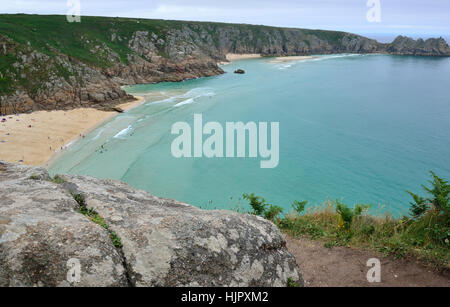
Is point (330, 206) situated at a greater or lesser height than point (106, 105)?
lesser

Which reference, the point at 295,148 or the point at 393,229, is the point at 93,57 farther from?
the point at 393,229

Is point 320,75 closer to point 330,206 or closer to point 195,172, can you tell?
point 195,172

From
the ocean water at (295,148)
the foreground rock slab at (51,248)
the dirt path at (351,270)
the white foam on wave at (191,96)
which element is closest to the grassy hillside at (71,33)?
the ocean water at (295,148)

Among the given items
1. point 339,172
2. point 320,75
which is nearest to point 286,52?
point 320,75

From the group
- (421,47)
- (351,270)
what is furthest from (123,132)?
(421,47)

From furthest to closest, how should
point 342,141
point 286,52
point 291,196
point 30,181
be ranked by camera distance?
point 286,52, point 342,141, point 291,196, point 30,181

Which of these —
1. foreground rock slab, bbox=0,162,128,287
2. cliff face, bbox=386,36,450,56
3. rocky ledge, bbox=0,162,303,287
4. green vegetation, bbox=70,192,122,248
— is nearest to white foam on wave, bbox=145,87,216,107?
green vegetation, bbox=70,192,122,248
